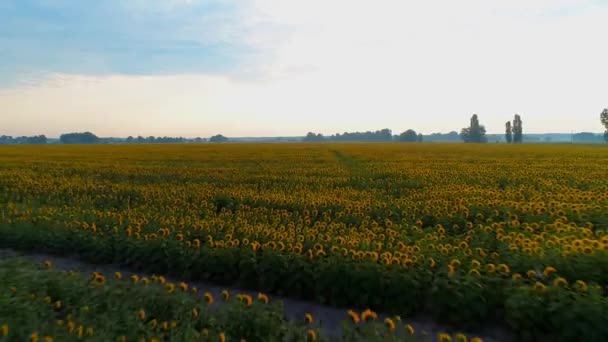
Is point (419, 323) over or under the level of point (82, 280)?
under

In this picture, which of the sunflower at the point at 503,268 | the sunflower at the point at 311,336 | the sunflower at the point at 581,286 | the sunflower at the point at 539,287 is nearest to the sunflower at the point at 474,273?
the sunflower at the point at 503,268

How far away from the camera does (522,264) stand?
5.12 m

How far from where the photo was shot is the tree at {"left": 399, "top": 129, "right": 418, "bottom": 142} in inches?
5487

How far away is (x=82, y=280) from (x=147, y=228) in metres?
2.68

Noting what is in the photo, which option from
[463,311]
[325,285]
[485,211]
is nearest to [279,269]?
[325,285]

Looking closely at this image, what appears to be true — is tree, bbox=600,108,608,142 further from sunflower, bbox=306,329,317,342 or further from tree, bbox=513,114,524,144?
sunflower, bbox=306,329,317,342

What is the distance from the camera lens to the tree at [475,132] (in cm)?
11794

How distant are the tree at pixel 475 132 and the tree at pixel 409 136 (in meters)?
21.7

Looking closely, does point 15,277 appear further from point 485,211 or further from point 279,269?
point 485,211

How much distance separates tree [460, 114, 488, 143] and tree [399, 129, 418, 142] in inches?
852

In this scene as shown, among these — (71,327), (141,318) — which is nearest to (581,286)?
(141,318)

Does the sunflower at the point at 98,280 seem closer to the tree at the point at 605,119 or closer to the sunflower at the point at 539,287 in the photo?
the sunflower at the point at 539,287

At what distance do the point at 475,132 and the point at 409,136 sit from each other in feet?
84.8

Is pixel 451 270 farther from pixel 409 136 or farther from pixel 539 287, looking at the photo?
pixel 409 136
